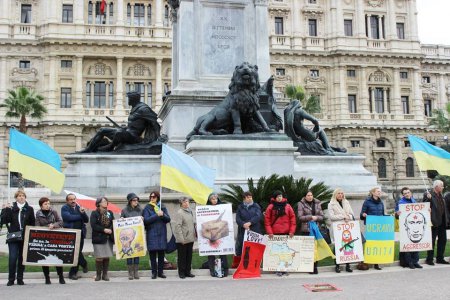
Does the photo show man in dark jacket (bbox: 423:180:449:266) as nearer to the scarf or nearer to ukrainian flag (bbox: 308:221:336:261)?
ukrainian flag (bbox: 308:221:336:261)

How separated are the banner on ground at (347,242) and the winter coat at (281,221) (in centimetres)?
81

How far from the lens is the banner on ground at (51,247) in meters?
8.26

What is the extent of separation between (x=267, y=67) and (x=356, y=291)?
902cm

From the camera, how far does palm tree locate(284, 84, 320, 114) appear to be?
51031 mm

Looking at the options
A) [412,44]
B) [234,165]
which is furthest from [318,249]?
[412,44]

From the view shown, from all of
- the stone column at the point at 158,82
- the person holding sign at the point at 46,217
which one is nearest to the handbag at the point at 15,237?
the person holding sign at the point at 46,217

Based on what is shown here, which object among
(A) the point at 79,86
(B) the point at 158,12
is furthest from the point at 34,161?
(B) the point at 158,12

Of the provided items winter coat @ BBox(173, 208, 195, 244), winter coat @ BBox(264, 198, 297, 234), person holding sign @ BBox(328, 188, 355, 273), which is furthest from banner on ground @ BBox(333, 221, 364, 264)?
winter coat @ BBox(173, 208, 195, 244)

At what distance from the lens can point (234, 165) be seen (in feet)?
41.2

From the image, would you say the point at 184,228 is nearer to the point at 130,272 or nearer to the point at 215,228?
the point at 215,228

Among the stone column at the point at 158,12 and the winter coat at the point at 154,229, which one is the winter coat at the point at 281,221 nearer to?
the winter coat at the point at 154,229

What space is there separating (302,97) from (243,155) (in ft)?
130

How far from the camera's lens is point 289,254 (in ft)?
29.1

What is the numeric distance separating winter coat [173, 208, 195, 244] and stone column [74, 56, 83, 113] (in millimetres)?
48122
